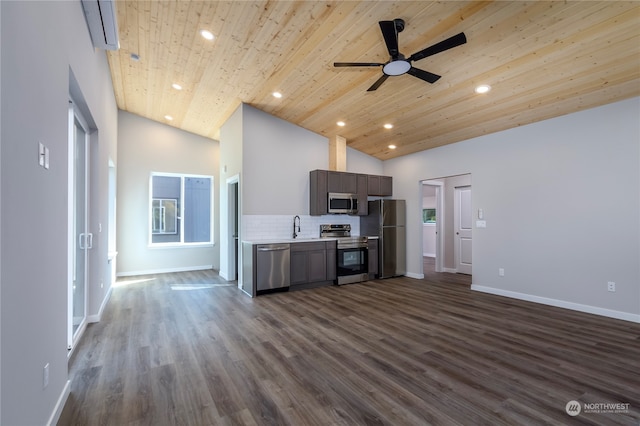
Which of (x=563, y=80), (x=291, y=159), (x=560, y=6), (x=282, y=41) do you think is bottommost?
(x=291, y=159)

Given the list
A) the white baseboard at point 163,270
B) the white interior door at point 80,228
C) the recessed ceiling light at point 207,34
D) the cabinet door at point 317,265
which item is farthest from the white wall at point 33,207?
the white baseboard at point 163,270

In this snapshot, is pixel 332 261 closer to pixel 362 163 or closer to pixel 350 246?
pixel 350 246

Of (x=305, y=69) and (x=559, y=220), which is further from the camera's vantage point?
(x=559, y=220)

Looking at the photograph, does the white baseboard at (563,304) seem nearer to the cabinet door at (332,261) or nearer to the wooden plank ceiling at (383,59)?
the cabinet door at (332,261)

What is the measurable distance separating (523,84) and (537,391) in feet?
11.4

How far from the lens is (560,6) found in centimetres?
268

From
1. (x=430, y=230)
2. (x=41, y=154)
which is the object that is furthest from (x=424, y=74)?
(x=430, y=230)

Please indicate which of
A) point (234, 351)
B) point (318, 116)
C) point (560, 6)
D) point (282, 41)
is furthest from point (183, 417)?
point (318, 116)

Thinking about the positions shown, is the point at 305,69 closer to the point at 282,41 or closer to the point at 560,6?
the point at 282,41

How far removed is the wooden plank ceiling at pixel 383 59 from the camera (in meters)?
2.95

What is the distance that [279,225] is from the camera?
588 centimetres

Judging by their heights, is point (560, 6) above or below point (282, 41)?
below

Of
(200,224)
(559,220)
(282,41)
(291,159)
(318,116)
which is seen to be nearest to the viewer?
(282,41)

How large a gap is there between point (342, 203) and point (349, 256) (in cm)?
111
